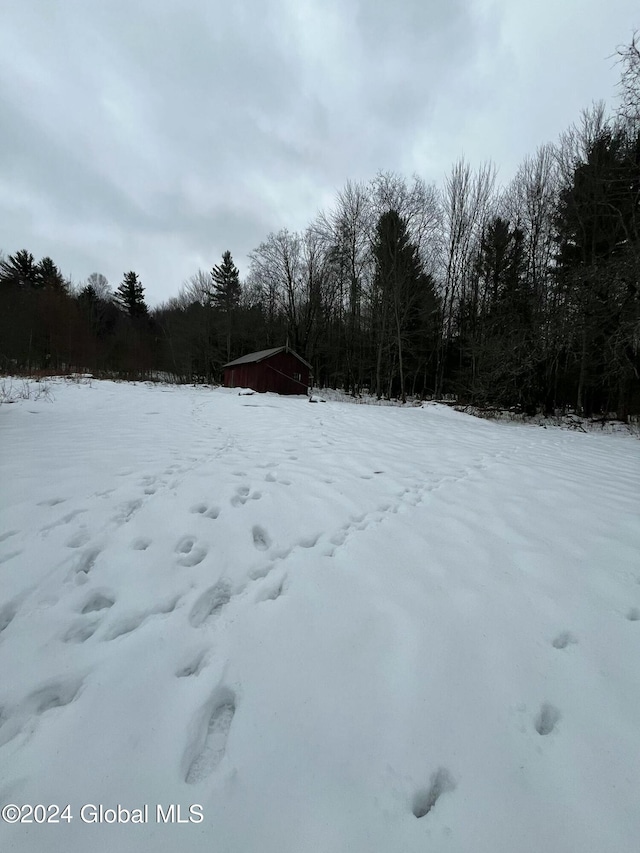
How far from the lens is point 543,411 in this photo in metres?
15.0

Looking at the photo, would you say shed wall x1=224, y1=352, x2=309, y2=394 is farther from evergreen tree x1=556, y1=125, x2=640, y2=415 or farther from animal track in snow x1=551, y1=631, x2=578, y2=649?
animal track in snow x1=551, y1=631, x2=578, y2=649

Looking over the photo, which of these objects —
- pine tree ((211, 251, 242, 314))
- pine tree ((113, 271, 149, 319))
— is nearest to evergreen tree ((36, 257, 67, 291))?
pine tree ((113, 271, 149, 319))

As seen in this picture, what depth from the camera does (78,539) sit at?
264 cm

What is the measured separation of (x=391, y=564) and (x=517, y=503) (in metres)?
1.91

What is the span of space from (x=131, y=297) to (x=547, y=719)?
62796 millimetres

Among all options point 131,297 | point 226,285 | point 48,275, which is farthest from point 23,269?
point 226,285

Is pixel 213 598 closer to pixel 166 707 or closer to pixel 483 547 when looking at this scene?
pixel 166 707

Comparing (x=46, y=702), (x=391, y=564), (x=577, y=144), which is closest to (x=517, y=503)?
(x=391, y=564)

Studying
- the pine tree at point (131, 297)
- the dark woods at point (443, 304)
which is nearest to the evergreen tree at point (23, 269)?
the dark woods at point (443, 304)

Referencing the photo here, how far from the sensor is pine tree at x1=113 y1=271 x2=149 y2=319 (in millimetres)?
51559

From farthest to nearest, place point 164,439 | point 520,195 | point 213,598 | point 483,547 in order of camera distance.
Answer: point 520,195, point 164,439, point 483,547, point 213,598

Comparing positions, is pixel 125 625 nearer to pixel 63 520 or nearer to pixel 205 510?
pixel 205 510

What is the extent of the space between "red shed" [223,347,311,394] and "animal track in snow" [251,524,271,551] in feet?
66.7

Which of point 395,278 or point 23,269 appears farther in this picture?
point 23,269
